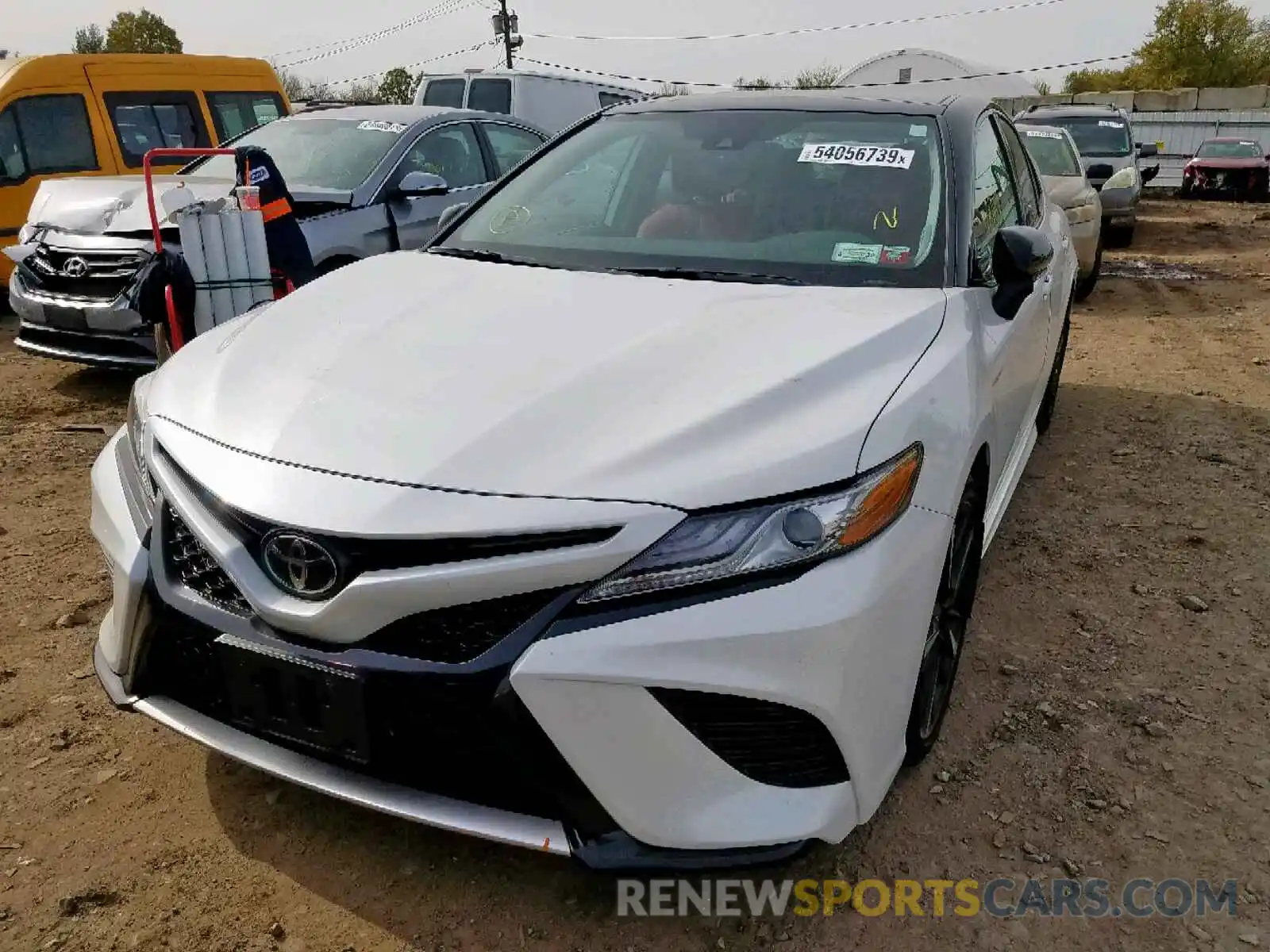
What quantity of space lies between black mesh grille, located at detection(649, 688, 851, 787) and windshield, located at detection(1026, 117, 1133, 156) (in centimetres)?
1259

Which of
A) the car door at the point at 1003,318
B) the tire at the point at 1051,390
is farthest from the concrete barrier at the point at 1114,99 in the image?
the car door at the point at 1003,318

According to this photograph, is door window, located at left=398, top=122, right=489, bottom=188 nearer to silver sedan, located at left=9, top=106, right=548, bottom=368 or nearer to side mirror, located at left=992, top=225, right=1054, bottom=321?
silver sedan, located at left=9, top=106, right=548, bottom=368

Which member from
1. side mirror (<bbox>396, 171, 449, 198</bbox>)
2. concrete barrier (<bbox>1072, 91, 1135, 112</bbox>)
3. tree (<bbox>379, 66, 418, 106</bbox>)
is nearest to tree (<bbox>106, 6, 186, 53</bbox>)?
tree (<bbox>379, 66, 418, 106</bbox>)

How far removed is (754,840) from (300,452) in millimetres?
1052

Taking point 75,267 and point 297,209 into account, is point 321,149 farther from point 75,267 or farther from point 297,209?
point 75,267

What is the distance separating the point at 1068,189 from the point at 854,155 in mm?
5926

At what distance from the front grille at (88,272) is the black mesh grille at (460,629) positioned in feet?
14.3

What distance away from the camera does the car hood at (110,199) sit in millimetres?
5461

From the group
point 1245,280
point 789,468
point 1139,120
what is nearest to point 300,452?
point 789,468

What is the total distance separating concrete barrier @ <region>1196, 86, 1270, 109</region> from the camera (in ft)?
83.2

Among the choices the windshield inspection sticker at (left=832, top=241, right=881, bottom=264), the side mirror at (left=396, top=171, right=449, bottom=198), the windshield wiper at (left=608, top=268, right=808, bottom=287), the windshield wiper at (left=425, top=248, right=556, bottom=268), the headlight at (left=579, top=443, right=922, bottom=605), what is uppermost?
the windshield inspection sticker at (left=832, top=241, right=881, bottom=264)

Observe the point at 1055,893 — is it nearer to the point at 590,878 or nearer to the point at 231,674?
the point at 590,878

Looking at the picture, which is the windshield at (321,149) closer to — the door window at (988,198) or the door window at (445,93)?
the door window at (988,198)

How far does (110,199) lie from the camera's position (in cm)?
562
